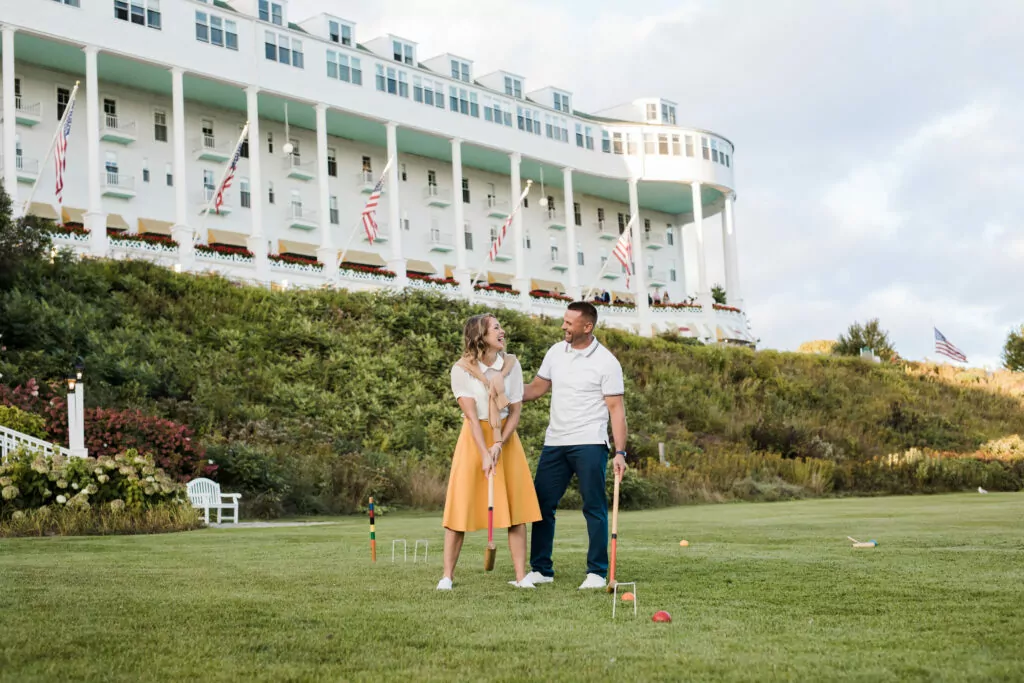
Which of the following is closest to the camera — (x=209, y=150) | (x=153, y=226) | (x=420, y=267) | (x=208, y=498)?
(x=208, y=498)

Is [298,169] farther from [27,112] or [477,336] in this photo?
[477,336]

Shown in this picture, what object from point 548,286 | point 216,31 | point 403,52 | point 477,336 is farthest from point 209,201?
point 477,336

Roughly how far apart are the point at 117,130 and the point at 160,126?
8.05ft

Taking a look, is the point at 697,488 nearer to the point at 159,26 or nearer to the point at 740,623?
the point at 740,623

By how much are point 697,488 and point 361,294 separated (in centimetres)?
1607

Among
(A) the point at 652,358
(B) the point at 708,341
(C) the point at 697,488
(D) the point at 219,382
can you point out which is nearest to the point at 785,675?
(C) the point at 697,488

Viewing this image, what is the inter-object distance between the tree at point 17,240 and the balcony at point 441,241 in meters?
26.2

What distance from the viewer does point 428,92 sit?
5238 centimetres

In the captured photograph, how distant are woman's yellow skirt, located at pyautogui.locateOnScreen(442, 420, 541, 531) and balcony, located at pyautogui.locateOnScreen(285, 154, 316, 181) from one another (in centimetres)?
4405

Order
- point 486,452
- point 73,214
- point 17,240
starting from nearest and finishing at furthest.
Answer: point 486,452 < point 17,240 < point 73,214

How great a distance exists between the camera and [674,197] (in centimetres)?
6700

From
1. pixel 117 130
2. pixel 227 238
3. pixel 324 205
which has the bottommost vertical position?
pixel 227 238

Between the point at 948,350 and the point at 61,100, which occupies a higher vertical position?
the point at 61,100

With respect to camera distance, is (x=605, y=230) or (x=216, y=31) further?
(x=605, y=230)
